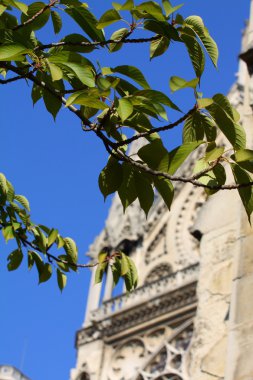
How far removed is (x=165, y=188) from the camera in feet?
11.6

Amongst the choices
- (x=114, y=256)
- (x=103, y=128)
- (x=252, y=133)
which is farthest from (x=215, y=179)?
(x=252, y=133)

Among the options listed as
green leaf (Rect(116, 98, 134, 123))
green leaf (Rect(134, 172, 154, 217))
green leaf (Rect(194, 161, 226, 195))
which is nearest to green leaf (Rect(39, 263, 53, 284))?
green leaf (Rect(134, 172, 154, 217))

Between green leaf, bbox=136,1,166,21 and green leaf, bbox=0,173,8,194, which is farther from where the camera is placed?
green leaf, bbox=0,173,8,194

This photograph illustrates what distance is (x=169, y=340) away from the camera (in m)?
23.2

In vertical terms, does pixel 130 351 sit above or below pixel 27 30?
above

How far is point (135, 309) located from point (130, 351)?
93cm

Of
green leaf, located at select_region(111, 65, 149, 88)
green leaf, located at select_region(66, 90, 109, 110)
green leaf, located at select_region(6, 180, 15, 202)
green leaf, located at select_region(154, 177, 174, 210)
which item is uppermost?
green leaf, located at select_region(6, 180, 15, 202)

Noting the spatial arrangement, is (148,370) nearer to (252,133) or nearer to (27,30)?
(252,133)

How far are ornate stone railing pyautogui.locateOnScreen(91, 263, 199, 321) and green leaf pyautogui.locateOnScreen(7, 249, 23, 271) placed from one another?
18320 millimetres

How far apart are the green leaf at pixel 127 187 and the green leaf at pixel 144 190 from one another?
0.8 inches

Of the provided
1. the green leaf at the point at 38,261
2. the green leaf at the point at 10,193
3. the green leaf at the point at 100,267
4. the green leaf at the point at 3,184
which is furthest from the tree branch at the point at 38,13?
the green leaf at the point at 38,261

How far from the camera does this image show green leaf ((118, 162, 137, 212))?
3.60m

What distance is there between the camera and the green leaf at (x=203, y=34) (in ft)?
11.4

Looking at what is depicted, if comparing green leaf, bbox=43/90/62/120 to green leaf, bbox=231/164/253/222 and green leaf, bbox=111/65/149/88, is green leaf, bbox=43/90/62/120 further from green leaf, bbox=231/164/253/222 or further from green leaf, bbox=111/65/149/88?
green leaf, bbox=231/164/253/222
